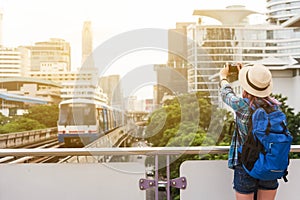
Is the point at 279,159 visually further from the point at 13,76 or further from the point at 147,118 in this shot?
the point at 13,76

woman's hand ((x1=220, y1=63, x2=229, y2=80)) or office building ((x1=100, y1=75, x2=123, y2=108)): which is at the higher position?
office building ((x1=100, y1=75, x2=123, y2=108))

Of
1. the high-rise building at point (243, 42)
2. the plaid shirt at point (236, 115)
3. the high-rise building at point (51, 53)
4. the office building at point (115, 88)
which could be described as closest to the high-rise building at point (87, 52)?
the office building at point (115, 88)

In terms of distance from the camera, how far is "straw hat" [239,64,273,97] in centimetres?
122

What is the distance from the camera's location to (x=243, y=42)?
18594mm

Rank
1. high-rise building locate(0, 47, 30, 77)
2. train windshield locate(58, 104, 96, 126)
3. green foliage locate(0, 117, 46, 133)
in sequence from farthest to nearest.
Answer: high-rise building locate(0, 47, 30, 77) → green foliage locate(0, 117, 46, 133) → train windshield locate(58, 104, 96, 126)

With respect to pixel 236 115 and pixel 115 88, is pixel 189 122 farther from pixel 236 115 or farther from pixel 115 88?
pixel 236 115

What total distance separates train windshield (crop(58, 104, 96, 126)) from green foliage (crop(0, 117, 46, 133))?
192 cm

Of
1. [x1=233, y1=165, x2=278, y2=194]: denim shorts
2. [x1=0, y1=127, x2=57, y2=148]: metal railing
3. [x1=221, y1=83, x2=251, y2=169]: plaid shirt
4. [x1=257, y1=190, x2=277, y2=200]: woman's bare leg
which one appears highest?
[x1=221, y1=83, x2=251, y2=169]: plaid shirt

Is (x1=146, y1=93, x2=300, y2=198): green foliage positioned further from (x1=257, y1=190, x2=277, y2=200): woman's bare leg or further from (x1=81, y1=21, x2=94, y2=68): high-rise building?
(x1=257, y1=190, x2=277, y2=200): woman's bare leg

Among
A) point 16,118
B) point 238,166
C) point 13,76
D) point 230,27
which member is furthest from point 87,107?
point 230,27

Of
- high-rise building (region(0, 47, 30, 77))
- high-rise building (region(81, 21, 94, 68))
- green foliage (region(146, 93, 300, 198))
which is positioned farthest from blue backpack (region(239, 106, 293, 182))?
high-rise building (region(0, 47, 30, 77))

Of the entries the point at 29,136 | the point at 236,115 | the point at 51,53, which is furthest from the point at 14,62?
the point at 236,115

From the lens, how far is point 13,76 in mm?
11242

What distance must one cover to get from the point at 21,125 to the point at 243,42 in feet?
38.8
